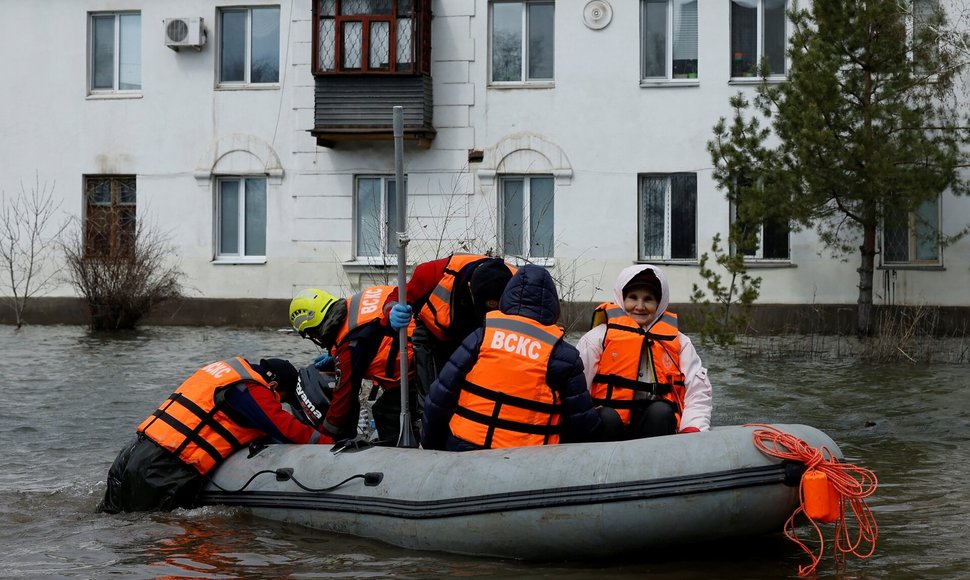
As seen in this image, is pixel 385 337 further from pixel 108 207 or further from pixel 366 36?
pixel 108 207

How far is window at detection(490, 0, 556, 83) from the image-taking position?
63.4 ft

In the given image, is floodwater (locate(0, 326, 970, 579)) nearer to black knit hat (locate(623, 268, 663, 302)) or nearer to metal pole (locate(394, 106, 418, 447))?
metal pole (locate(394, 106, 418, 447))

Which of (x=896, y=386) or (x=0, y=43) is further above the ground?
(x=0, y=43)

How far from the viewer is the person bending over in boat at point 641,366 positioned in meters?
6.41

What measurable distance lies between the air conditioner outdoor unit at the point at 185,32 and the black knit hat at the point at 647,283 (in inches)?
590

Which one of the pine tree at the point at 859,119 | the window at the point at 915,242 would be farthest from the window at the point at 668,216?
the pine tree at the point at 859,119

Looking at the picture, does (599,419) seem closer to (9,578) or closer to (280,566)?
(280,566)

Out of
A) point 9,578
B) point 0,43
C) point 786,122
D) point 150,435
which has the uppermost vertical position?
point 0,43

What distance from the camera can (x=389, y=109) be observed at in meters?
18.9

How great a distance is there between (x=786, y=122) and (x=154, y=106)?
34.8 feet

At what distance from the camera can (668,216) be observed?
62.0ft

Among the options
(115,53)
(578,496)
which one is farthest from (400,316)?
(115,53)

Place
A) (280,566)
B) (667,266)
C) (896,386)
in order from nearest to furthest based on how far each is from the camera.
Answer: (280,566) → (896,386) → (667,266)

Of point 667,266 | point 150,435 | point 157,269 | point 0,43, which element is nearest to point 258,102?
point 157,269
